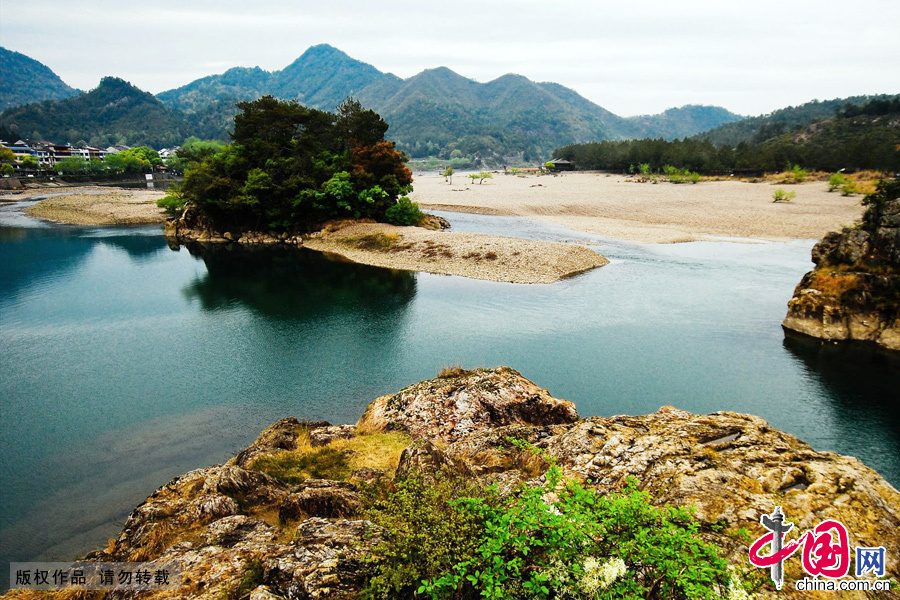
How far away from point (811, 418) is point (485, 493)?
62.7 feet

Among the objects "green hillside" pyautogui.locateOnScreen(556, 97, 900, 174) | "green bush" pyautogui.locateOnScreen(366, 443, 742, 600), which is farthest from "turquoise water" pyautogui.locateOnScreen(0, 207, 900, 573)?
"green hillside" pyautogui.locateOnScreen(556, 97, 900, 174)

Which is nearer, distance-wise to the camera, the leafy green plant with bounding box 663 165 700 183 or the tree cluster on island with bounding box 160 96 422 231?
the tree cluster on island with bounding box 160 96 422 231

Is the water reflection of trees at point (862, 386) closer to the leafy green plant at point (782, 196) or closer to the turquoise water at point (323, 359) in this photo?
the turquoise water at point (323, 359)

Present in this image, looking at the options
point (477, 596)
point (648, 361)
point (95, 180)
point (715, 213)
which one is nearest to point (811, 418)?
point (648, 361)

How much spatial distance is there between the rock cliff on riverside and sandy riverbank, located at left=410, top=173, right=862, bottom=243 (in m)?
46.7

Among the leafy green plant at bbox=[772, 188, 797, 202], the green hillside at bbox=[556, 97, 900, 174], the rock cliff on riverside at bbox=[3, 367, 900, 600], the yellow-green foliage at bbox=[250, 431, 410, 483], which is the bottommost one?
the yellow-green foliage at bbox=[250, 431, 410, 483]

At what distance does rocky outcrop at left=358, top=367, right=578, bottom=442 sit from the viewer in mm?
16016

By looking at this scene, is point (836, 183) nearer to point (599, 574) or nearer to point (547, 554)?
point (547, 554)

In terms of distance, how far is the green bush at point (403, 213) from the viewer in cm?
5775

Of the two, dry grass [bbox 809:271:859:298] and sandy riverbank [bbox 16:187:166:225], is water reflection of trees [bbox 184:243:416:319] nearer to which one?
dry grass [bbox 809:271:859:298]

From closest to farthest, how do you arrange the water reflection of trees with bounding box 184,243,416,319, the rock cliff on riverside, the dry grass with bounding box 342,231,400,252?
the rock cliff on riverside, the water reflection of trees with bounding box 184,243,416,319, the dry grass with bounding box 342,231,400,252

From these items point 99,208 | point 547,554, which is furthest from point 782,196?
point 99,208

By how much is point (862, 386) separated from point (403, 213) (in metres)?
45.9

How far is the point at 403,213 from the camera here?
190 ft
